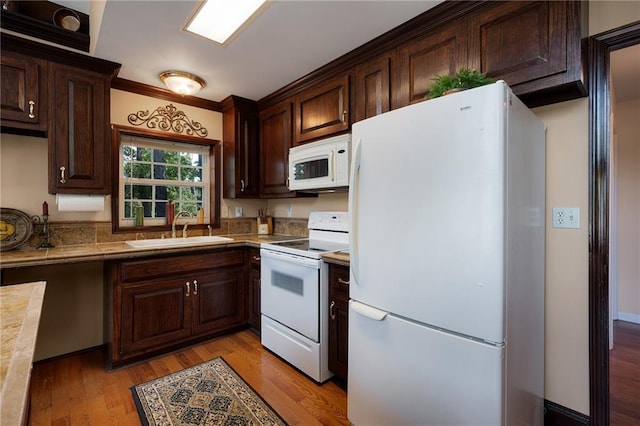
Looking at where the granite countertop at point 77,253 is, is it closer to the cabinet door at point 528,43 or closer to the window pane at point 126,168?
the window pane at point 126,168

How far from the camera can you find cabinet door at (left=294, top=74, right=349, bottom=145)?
2436mm

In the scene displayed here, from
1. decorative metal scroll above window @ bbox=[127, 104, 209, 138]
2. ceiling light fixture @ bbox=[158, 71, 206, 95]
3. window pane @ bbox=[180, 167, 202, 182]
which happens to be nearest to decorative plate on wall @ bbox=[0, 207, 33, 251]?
decorative metal scroll above window @ bbox=[127, 104, 209, 138]

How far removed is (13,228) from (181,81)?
5.47 feet

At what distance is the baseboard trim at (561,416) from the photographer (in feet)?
5.15

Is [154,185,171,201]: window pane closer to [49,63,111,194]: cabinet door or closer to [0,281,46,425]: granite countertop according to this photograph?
[49,63,111,194]: cabinet door

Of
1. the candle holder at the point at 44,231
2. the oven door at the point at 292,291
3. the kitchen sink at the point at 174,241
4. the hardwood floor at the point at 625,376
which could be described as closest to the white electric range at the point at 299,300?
the oven door at the point at 292,291

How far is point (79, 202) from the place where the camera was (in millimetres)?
2359

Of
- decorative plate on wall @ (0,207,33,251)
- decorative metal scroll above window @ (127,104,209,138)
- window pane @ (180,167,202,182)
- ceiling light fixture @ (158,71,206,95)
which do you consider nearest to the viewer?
decorative plate on wall @ (0,207,33,251)

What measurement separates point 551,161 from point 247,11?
77.2 inches

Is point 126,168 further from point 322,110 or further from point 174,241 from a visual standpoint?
point 322,110

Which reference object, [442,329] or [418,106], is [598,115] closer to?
[418,106]

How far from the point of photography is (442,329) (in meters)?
1.25

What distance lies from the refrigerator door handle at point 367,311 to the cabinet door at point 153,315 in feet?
5.42

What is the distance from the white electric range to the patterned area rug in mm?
390
